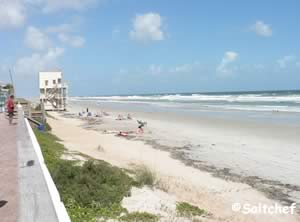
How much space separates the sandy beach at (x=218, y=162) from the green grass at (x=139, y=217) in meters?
1.04

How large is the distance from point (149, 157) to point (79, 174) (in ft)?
20.1

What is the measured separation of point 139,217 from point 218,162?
21.7 feet

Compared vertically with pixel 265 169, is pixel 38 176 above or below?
above

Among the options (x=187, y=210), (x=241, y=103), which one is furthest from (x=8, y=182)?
(x=241, y=103)

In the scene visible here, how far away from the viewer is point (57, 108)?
146 feet

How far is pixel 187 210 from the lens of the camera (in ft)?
21.4

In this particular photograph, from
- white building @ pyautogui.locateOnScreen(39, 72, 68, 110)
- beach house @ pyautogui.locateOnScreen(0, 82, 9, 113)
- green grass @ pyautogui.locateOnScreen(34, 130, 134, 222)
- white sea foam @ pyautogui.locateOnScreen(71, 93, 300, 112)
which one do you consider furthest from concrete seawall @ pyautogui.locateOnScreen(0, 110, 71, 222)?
white building @ pyautogui.locateOnScreen(39, 72, 68, 110)

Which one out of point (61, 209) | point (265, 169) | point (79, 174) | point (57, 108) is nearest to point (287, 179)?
point (265, 169)

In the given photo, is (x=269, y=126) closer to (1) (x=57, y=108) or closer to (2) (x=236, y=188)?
(2) (x=236, y=188)

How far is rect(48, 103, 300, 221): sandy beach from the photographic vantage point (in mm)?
8078

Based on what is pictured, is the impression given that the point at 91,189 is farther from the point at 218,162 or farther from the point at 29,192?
the point at 218,162

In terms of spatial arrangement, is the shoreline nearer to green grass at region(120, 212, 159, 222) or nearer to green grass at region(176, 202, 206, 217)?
green grass at region(176, 202, 206, 217)

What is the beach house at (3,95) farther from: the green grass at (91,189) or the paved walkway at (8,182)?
the green grass at (91,189)

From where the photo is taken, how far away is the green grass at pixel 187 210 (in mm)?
6327
